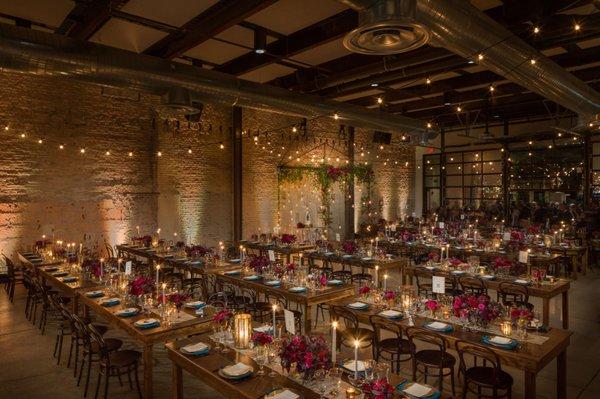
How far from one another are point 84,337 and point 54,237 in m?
7.01

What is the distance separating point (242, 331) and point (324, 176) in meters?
12.3

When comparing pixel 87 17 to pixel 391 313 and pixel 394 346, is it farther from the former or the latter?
pixel 394 346

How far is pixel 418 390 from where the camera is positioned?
3156mm

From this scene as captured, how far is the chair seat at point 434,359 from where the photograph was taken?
4391 mm

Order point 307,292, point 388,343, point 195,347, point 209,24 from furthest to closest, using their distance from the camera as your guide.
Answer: point 209,24
point 307,292
point 388,343
point 195,347

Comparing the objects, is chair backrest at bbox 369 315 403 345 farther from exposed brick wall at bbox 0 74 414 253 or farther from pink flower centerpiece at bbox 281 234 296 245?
exposed brick wall at bbox 0 74 414 253

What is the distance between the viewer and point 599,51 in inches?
345

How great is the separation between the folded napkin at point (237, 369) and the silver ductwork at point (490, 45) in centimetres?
337

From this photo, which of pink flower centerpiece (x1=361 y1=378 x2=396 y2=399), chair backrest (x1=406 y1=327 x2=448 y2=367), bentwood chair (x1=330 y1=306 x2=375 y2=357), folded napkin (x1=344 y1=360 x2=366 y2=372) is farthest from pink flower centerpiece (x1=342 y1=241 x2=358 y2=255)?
pink flower centerpiece (x1=361 y1=378 x2=396 y2=399)

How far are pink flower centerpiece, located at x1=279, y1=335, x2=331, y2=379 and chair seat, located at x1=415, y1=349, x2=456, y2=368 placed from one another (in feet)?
5.02

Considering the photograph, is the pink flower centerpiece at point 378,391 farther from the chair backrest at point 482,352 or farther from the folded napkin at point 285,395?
the chair backrest at point 482,352

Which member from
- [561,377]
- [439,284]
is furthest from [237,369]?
[561,377]

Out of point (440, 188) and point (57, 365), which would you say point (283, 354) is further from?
point (440, 188)

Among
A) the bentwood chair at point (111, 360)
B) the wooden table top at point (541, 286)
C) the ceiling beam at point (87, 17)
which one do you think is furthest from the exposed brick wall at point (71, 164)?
the wooden table top at point (541, 286)
